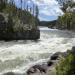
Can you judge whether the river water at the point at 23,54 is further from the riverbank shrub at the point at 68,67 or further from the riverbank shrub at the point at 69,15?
the riverbank shrub at the point at 68,67

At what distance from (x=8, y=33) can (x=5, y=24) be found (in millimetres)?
3590

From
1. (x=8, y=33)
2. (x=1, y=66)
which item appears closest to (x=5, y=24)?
(x=8, y=33)

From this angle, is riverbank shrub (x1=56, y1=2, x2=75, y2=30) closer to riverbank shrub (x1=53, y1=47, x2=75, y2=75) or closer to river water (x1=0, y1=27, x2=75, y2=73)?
river water (x1=0, y1=27, x2=75, y2=73)

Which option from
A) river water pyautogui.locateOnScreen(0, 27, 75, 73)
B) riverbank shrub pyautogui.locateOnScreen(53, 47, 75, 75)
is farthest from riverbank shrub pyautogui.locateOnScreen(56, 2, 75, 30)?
riverbank shrub pyautogui.locateOnScreen(53, 47, 75, 75)

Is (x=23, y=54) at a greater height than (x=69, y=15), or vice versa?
(x=23, y=54)

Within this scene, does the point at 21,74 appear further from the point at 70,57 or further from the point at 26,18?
the point at 26,18

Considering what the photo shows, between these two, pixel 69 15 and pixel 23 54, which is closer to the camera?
pixel 23 54

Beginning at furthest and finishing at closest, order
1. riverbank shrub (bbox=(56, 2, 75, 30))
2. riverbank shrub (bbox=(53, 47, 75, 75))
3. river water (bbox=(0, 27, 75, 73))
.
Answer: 1. riverbank shrub (bbox=(56, 2, 75, 30))
2. river water (bbox=(0, 27, 75, 73))
3. riverbank shrub (bbox=(53, 47, 75, 75))

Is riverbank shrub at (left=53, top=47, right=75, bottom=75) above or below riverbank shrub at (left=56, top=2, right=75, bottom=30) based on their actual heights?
above

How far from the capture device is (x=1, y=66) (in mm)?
24875

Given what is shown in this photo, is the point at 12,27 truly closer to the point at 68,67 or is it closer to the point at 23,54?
the point at 23,54

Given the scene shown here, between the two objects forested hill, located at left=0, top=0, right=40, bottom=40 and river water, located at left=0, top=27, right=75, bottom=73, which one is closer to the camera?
river water, located at left=0, top=27, right=75, bottom=73

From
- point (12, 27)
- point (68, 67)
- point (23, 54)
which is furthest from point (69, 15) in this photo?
point (68, 67)

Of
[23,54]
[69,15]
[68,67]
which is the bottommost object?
[69,15]
